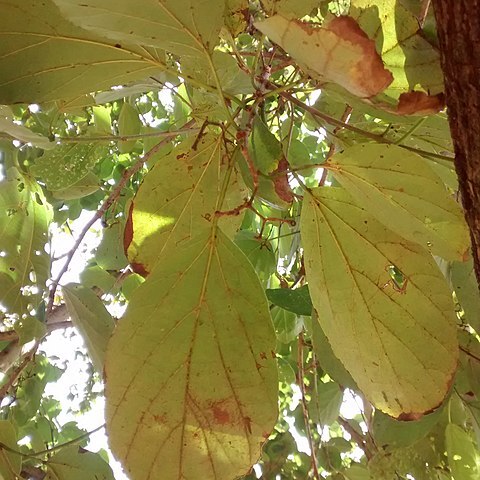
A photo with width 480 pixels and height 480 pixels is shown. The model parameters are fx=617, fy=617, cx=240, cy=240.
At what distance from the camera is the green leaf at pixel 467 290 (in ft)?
2.63

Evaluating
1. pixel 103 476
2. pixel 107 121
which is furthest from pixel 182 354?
pixel 107 121

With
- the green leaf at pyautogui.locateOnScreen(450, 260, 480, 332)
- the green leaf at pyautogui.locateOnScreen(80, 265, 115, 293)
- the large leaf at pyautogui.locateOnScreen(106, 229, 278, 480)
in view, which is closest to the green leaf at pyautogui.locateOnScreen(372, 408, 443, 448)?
the green leaf at pyautogui.locateOnScreen(450, 260, 480, 332)

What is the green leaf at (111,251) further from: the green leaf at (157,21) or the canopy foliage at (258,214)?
the green leaf at (157,21)

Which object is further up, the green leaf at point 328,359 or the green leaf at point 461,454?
the green leaf at point 328,359

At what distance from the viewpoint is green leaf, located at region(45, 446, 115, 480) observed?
1.06 m

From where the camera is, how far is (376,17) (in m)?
0.56

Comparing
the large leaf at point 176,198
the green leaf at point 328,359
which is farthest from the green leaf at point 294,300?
the large leaf at point 176,198

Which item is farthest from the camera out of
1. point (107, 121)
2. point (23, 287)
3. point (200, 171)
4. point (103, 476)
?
point (107, 121)

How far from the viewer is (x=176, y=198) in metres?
0.81

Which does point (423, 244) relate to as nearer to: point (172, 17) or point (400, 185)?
point (400, 185)

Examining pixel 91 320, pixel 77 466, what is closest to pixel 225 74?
pixel 91 320

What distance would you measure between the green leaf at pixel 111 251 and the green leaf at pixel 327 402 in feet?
1.72

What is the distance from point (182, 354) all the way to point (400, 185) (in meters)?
0.28

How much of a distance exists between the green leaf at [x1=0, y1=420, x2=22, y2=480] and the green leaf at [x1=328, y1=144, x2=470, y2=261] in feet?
2.27
